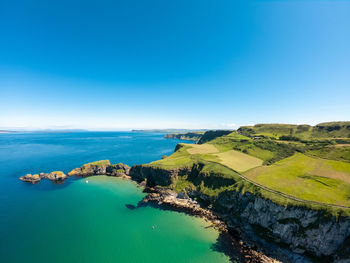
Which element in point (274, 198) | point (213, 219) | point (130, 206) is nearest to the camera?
point (274, 198)

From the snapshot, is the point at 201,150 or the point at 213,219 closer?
the point at 213,219

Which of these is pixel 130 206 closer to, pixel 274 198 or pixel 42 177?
pixel 274 198

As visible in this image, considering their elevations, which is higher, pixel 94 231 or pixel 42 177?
pixel 42 177

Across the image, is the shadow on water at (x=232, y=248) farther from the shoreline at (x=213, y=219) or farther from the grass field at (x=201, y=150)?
the grass field at (x=201, y=150)

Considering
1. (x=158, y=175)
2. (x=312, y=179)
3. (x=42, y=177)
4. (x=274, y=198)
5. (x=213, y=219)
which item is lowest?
(x=213, y=219)

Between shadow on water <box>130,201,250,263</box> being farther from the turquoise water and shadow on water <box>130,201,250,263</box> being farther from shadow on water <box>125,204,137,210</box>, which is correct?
shadow on water <box>125,204,137,210</box>

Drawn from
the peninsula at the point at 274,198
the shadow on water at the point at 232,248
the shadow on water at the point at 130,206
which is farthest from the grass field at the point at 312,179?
the shadow on water at the point at 130,206

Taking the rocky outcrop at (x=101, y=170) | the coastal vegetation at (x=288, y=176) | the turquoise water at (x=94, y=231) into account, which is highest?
the coastal vegetation at (x=288, y=176)

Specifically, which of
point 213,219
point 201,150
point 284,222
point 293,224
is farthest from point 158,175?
point 293,224

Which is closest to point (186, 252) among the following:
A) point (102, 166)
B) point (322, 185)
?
point (322, 185)
